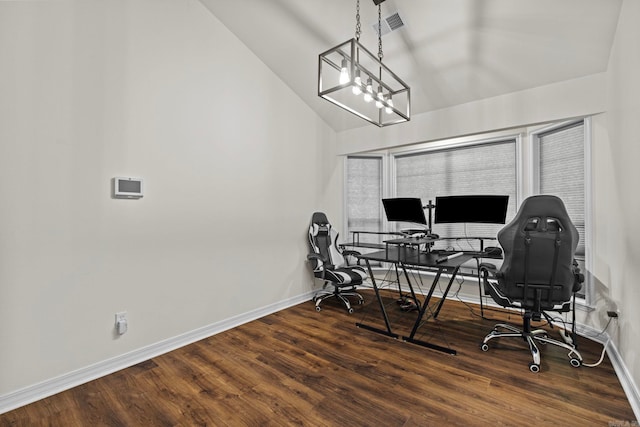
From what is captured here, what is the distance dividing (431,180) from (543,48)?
2108 millimetres

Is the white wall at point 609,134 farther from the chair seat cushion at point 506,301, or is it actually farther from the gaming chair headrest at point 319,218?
the gaming chair headrest at point 319,218

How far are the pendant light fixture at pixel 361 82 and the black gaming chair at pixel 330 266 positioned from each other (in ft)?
5.49

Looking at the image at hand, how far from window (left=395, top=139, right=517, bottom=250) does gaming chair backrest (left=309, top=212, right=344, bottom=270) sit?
1422 millimetres

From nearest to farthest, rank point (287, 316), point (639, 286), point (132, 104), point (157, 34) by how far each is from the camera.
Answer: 1. point (639, 286)
2. point (132, 104)
3. point (157, 34)
4. point (287, 316)

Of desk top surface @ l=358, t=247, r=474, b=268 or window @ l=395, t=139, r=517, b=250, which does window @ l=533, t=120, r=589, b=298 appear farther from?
desk top surface @ l=358, t=247, r=474, b=268

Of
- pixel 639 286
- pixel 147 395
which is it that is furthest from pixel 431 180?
pixel 147 395

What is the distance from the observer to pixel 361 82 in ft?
7.79

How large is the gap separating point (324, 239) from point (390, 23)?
8.98ft

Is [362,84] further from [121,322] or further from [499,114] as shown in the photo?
[121,322]

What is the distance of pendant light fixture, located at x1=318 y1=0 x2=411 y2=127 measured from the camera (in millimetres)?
2271

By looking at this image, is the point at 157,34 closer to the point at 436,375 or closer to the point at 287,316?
the point at 287,316

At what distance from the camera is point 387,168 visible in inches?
188

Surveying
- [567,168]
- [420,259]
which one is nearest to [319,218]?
[420,259]

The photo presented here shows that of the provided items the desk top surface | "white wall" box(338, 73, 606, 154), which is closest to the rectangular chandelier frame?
"white wall" box(338, 73, 606, 154)
